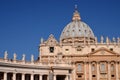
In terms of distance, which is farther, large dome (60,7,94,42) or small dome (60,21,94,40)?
small dome (60,21,94,40)

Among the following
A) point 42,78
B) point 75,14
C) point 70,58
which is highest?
point 75,14

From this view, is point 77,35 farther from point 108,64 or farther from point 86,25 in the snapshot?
point 108,64

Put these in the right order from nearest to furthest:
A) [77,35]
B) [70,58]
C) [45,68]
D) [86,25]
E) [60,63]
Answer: [45,68] → [60,63] → [70,58] → [77,35] → [86,25]

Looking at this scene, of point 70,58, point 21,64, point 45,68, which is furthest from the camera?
point 70,58

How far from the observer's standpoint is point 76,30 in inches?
4914

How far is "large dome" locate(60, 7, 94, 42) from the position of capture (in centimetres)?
12200

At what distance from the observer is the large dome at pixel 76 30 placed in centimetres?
12200

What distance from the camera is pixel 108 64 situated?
97250 mm

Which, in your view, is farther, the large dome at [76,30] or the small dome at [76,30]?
the small dome at [76,30]

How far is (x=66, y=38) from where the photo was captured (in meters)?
122

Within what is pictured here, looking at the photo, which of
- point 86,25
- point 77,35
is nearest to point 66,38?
point 77,35

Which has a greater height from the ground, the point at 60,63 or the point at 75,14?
the point at 75,14

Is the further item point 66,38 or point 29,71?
point 66,38

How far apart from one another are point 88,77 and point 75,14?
40673mm
